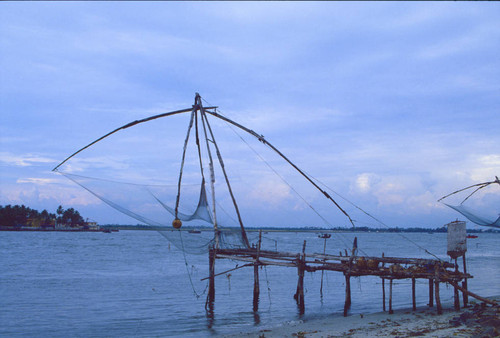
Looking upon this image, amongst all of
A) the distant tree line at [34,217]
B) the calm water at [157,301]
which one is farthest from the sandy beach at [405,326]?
the distant tree line at [34,217]

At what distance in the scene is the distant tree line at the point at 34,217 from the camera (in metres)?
98.4

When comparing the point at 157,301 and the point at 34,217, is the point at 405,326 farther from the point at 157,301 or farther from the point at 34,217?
the point at 34,217

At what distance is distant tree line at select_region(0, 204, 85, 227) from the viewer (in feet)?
323

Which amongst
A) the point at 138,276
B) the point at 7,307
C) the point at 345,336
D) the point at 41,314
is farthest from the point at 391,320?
the point at 138,276

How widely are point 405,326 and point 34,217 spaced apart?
365ft

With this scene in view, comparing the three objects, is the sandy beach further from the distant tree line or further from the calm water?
the distant tree line

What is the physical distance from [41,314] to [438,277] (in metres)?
12.4

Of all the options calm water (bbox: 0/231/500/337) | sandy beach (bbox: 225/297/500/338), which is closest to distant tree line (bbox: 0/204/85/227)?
calm water (bbox: 0/231/500/337)

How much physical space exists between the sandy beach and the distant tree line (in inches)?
4009

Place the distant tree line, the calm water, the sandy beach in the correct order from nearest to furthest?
the sandy beach → the calm water → the distant tree line

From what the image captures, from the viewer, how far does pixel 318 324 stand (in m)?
11.6

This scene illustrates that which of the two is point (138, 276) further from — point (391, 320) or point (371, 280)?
point (391, 320)

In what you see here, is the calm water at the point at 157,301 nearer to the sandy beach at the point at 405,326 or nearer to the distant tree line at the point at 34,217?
the sandy beach at the point at 405,326

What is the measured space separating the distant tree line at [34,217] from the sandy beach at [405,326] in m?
102
